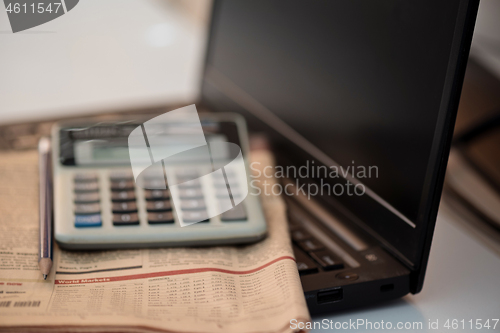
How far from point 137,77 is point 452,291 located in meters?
0.64

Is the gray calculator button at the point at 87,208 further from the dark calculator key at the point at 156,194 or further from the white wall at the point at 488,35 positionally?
the white wall at the point at 488,35

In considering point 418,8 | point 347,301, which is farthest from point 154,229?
point 418,8

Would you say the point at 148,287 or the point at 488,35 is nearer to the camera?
the point at 148,287

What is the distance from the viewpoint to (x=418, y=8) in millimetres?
329

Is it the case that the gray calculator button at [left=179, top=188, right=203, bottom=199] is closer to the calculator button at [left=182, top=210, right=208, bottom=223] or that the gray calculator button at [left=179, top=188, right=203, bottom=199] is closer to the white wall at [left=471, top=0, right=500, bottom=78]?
Answer: the calculator button at [left=182, top=210, right=208, bottom=223]

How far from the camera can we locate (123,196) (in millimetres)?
423

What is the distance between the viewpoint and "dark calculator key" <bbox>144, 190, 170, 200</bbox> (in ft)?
1.40

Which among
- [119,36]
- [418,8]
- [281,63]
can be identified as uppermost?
[418,8]

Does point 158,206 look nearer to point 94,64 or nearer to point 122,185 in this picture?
point 122,185

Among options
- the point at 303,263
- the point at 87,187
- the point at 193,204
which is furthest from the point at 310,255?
the point at 87,187

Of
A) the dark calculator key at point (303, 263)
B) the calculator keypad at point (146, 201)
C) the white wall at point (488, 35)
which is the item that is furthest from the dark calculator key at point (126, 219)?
the white wall at point (488, 35)

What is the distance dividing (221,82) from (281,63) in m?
0.16

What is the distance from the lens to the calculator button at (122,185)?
1.41ft

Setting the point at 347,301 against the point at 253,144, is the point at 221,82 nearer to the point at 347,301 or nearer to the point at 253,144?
the point at 253,144
